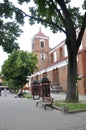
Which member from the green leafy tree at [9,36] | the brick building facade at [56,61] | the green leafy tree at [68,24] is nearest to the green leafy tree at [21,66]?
the brick building facade at [56,61]

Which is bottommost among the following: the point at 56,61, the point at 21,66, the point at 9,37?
the point at 9,37

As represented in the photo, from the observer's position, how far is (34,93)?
1387 inches

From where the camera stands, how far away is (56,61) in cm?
6266

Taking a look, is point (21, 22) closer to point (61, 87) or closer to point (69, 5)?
point (69, 5)

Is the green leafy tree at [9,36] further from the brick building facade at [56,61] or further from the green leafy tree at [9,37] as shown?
the brick building facade at [56,61]

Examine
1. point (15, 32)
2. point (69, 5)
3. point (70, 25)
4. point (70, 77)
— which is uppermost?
point (69, 5)

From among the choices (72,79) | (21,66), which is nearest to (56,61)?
(21,66)

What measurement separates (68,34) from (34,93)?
14.6m

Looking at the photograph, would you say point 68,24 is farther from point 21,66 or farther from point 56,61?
point 56,61

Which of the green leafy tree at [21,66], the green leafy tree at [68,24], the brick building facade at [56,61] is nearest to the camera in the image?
the green leafy tree at [68,24]

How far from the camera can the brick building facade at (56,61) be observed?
137 feet

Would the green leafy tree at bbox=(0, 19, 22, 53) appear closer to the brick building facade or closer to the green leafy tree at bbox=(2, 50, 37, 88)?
the brick building facade

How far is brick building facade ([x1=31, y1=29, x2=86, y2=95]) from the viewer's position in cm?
4172

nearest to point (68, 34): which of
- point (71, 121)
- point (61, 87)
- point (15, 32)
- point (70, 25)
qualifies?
point (70, 25)
